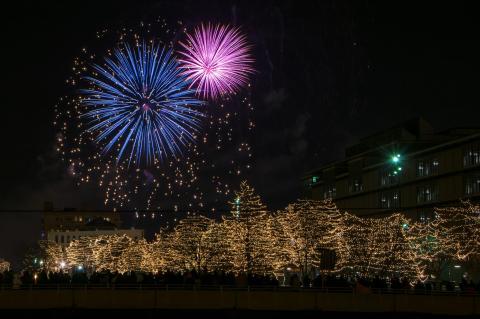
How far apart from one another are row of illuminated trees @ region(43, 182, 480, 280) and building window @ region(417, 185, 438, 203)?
1046 centimetres

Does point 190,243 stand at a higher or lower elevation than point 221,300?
higher

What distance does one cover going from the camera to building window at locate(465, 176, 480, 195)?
87875mm

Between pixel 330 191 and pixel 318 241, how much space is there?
195 feet

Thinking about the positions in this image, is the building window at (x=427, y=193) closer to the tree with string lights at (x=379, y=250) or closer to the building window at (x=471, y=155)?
the building window at (x=471, y=155)

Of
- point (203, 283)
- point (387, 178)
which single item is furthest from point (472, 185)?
point (203, 283)

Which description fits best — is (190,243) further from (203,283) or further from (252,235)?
(203,283)

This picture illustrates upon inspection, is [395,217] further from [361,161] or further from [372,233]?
[361,161]

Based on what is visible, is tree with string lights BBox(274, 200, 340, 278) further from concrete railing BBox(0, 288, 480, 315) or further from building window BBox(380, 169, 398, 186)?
concrete railing BBox(0, 288, 480, 315)

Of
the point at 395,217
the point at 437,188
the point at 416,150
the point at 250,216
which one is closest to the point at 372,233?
the point at 395,217

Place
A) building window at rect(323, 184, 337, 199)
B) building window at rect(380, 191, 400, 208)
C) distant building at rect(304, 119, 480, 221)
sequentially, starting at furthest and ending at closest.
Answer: building window at rect(323, 184, 337, 199) → building window at rect(380, 191, 400, 208) → distant building at rect(304, 119, 480, 221)

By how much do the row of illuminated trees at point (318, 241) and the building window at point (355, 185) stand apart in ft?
116

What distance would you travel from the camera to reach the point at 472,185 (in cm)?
8925

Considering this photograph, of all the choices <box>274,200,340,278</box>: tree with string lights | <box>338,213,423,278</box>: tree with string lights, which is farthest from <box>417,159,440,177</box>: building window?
<box>274,200,340,278</box>: tree with string lights

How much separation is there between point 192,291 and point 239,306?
259 cm
